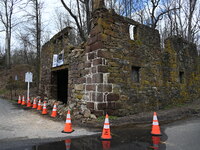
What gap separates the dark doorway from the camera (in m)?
11.4

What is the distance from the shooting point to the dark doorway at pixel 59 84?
449 inches

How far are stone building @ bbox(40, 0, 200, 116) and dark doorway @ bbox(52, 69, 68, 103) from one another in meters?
0.07

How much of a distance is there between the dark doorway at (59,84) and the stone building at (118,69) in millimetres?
72

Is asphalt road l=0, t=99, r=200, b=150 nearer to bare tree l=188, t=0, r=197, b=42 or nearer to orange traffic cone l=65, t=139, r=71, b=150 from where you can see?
orange traffic cone l=65, t=139, r=71, b=150

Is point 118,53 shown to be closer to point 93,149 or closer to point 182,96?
point 93,149

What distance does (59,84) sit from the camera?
39.5 feet

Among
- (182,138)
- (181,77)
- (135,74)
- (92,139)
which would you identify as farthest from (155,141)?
(181,77)

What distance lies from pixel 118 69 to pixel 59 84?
6230 mm

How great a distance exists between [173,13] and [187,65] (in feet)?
26.0

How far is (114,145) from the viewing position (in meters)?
3.88

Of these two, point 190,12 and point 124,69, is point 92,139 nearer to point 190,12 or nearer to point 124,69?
point 124,69

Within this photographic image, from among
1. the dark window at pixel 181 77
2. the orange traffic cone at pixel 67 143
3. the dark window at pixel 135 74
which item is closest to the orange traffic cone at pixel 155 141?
the orange traffic cone at pixel 67 143

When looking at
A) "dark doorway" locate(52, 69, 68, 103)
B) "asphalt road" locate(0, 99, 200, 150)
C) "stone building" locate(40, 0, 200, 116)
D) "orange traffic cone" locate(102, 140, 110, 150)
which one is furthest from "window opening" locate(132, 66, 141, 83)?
"dark doorway" locate(52, 69, 68, 103)

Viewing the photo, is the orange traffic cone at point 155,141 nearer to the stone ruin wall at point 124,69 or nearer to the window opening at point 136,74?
the stone ruin wall at point 124,69
